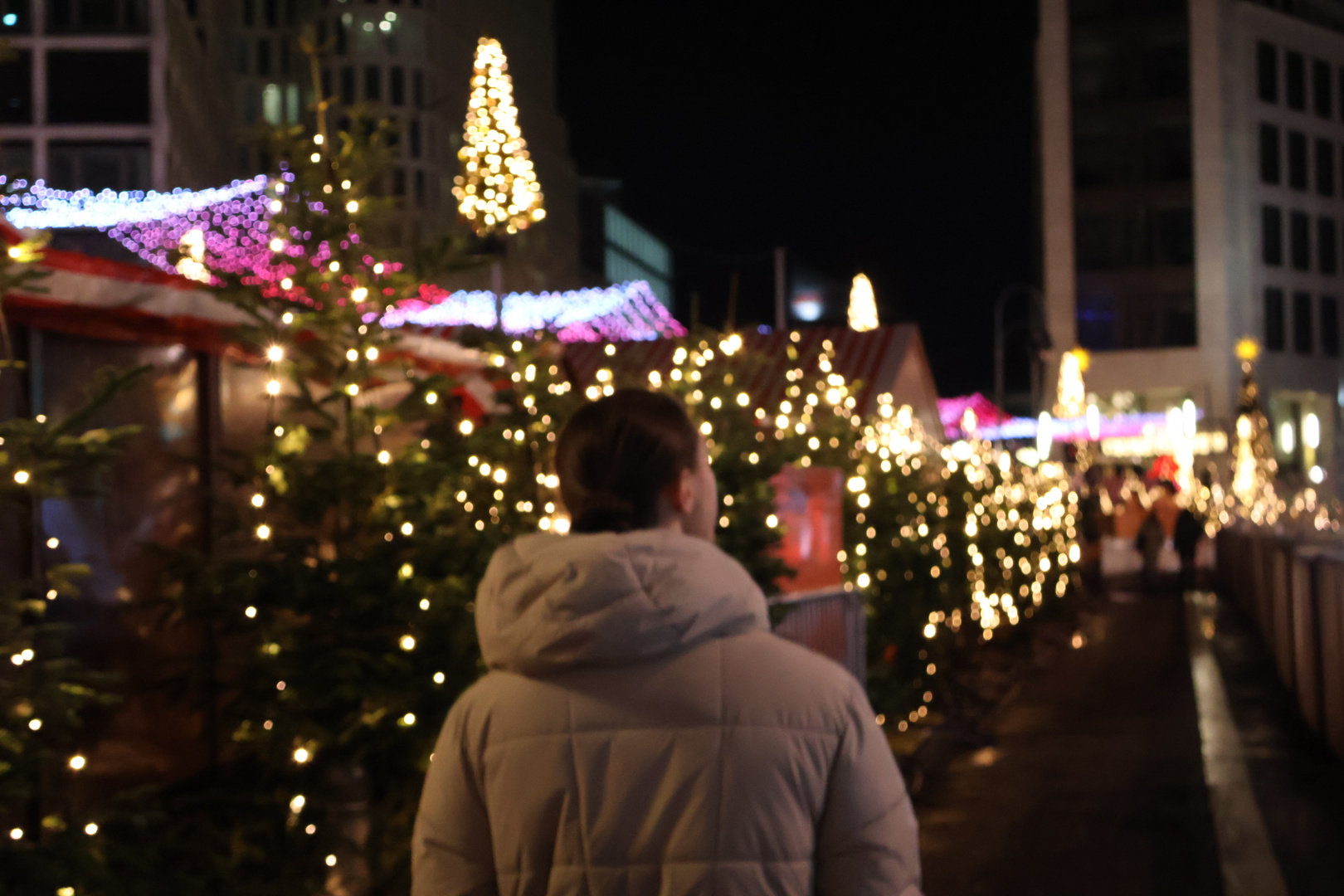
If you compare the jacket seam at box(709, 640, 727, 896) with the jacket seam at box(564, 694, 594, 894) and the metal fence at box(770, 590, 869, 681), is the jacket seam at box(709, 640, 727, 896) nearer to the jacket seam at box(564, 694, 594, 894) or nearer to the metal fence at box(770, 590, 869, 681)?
the jacket seam at box(564, 694, 594, 894)

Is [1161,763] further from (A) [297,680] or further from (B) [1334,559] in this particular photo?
(A) [297,680]

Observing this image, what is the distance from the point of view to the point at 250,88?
105812 mm

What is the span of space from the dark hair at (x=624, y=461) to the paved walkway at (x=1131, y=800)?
533 centimetres

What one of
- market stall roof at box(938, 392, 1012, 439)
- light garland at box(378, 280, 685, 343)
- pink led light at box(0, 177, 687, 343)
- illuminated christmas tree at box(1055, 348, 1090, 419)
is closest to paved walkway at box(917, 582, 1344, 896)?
pink led light at box(0, 177, 687, 343)

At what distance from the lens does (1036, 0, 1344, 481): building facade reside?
211ft

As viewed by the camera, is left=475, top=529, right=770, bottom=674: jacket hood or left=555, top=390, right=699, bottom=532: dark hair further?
left=555, top=390, right=699, bottom=532: dark hair

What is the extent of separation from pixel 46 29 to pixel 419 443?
53600mm

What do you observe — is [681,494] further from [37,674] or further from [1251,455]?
[1251,455]

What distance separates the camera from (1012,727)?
12.0m

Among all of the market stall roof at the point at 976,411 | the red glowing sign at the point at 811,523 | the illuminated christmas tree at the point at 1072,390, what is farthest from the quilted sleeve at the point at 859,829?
the illuminated christmas tree at the point at 1072,390

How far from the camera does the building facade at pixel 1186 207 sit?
64312mm

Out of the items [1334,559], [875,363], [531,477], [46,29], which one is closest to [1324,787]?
[1334,559]

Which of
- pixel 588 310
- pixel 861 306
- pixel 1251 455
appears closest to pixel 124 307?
pixel 588 310

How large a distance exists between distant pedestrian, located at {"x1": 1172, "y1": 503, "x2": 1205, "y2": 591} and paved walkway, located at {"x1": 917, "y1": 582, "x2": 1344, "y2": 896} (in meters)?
13.8
